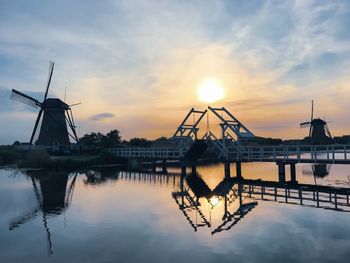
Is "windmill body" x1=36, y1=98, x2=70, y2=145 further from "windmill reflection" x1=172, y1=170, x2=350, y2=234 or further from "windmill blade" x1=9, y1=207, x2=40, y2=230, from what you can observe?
"windmill blade" x1=9, y1=207, x2=40, y2=230

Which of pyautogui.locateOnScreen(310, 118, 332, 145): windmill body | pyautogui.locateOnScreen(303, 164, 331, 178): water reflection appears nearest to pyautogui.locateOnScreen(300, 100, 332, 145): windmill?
pyautogui.locateOnScreen(310, 118, 332, 145): windmill body

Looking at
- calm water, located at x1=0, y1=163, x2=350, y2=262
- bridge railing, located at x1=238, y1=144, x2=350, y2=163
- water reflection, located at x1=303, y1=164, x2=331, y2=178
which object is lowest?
calm water, located at x1=0, y1=163, x2=350, y2=262

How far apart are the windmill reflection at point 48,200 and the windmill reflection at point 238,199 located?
7.96 metres

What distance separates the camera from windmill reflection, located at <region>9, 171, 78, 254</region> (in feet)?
62.2

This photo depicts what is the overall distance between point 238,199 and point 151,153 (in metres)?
30.1

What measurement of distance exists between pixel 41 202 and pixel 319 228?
1865 cm

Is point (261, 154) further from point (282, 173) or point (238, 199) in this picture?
point (238, 199)

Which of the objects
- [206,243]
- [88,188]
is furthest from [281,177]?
[206,243]

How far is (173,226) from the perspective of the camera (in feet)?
58.1

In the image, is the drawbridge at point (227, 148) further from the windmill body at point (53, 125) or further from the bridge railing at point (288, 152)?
the windmill body at point (53, 125)

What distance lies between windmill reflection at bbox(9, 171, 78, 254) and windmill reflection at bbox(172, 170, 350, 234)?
26.1 ft

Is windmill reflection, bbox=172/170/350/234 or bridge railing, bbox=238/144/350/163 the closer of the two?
windmill reflection, bbox=172/170/350/234

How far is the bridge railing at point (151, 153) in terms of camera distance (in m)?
48.1

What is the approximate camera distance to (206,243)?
14.5m
